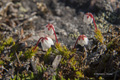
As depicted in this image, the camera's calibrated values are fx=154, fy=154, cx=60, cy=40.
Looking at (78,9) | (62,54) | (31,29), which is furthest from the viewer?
(78,9)

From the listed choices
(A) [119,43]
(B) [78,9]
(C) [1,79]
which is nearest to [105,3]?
(B) [78,9]

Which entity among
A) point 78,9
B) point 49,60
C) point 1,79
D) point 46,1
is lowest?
point 1,79

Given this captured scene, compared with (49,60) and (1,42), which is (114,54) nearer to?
(49,60)

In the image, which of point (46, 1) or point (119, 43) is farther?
point (46, 1)

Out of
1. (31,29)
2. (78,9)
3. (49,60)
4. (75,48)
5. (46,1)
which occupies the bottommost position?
(49,60)

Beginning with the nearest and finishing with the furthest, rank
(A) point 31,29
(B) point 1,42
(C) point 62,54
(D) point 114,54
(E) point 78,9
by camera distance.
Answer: (D) point 114,54, (C) point 62,54, (B) point 1,42, (A) point 31,29, (E) point 78,9

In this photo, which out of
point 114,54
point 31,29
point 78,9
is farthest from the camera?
point 78,9

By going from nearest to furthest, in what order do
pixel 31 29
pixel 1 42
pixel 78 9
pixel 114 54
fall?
pixel 114 54 < pixel 1 42 < pixel 31 29 < pixel 78 9

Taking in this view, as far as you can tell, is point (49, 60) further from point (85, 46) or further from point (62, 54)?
point (85, 46)

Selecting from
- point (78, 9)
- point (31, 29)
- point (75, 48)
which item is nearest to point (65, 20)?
point (78, 9)

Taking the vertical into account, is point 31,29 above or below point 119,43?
above
